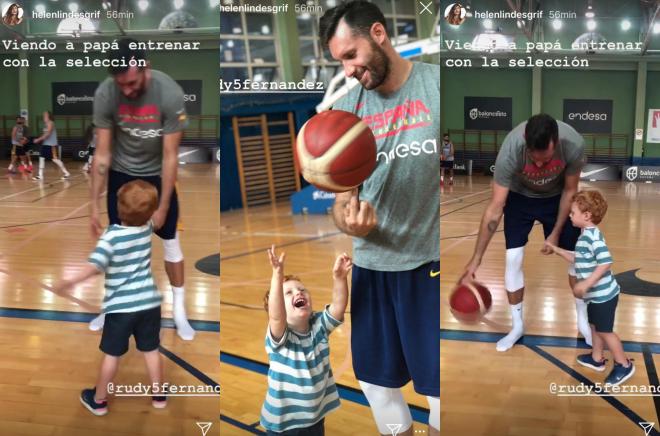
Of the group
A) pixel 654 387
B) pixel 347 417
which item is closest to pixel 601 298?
pixel 654 387

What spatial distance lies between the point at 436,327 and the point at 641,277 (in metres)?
0.81

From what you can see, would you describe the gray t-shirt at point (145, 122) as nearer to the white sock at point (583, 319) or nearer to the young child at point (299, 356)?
the young child at point (299, 356)

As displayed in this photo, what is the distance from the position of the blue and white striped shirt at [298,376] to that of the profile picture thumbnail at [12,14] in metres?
1.44

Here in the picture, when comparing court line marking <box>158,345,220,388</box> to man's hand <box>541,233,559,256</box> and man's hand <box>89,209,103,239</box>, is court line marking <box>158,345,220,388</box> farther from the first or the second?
man's hand <box>541,233,559,256</box>

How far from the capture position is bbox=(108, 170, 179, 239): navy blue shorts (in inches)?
96.6

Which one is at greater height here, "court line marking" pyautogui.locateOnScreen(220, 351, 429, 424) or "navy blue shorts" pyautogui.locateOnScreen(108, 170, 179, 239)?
"navy blue shorts" pyautogui.locateOnScreen(108, 170, 179, 239)

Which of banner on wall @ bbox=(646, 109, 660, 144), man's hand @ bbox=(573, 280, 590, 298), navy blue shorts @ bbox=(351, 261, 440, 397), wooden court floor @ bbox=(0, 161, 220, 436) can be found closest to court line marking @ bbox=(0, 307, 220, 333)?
wooden court floor @ bbox=(0, 161, 220, 436)

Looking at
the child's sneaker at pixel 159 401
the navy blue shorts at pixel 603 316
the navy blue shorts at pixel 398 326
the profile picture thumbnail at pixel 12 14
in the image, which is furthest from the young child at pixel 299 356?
the profile picture thumbnail at pixel 12 14

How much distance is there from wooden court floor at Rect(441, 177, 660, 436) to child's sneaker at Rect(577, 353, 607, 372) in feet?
0.08

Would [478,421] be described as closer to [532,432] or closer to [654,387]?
[532,432]

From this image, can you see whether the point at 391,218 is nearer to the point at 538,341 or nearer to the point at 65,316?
the point at 538,341

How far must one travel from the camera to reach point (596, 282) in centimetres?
263

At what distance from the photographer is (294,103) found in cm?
243

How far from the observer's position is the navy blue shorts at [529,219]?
262 cm
